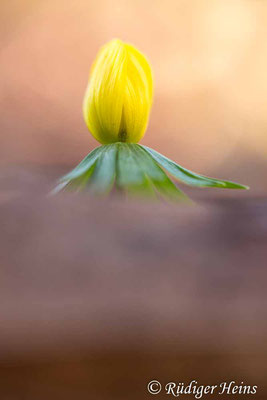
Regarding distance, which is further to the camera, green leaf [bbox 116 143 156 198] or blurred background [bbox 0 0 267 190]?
blurred background [bbox 0 0 267 190]

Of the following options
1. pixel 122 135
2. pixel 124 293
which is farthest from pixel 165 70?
pixel 124 293

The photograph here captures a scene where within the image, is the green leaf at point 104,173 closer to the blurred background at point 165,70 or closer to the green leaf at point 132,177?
the green leaf at point 132,177

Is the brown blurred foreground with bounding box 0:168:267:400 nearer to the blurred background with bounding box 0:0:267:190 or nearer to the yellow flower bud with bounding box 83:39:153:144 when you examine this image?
the yellow flower bud with bounding box 83:39:153:144

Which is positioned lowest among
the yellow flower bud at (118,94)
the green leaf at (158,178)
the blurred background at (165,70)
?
the green leaf at (158,178)

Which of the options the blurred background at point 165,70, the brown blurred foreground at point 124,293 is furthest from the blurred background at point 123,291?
the blurred background at point 165,70

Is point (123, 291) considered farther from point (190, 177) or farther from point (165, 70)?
point (165, 70)

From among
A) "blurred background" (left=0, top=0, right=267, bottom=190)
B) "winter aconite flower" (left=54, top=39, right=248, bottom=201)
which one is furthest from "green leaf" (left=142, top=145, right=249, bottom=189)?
"blurred background" (left=0, top=0, right=267, bottom=190)

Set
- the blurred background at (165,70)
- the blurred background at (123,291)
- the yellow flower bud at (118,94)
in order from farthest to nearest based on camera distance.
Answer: the blurred background at (165,70), the yellow flower bud at (118,94), the blurred background at (123,291)
